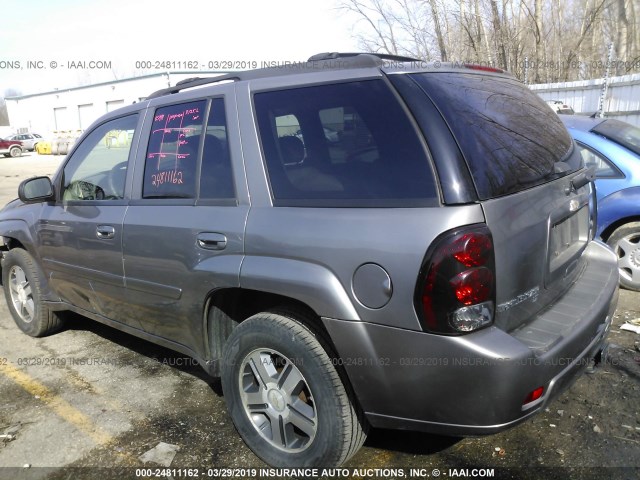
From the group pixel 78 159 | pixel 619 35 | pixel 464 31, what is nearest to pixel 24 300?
pixel 78 159

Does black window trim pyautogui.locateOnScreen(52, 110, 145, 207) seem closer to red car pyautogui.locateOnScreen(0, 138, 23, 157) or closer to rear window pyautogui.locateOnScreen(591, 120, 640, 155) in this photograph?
rear window pyautogui.locateOnScreen(591, 120, 640, 155)

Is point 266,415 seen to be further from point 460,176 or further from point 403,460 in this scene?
point 460,176

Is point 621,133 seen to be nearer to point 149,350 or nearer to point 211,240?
point 211,240

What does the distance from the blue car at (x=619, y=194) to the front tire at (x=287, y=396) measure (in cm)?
380

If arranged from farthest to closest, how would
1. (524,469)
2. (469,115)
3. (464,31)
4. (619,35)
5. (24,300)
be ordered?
1. (619,35)
2. (464,31)
3. (24,300)
4. (524,469)
5. (469,115)

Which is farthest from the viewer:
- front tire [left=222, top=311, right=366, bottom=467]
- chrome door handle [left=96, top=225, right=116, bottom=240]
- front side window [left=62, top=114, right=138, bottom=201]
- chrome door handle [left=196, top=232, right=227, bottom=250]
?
front side window [left=62, top=114, right=138, bottom=201]

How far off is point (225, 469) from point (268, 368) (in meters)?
0.59

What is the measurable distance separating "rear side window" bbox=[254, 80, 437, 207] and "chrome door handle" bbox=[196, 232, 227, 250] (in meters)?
0.36

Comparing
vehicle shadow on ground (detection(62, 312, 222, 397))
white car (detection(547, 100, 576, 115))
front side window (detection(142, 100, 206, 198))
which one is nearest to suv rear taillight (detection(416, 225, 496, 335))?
front side window (detection(142, 100, 206, 198))

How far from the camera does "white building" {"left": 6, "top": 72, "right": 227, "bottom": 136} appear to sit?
38094 millimetres

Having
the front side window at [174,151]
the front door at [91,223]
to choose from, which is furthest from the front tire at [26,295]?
the front side window at [174,151]

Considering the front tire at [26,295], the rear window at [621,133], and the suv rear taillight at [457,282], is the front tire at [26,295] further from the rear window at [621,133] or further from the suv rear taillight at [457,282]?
the rear window at [621,133]

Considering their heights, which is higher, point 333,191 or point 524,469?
point 333,191

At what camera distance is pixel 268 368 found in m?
2.60
